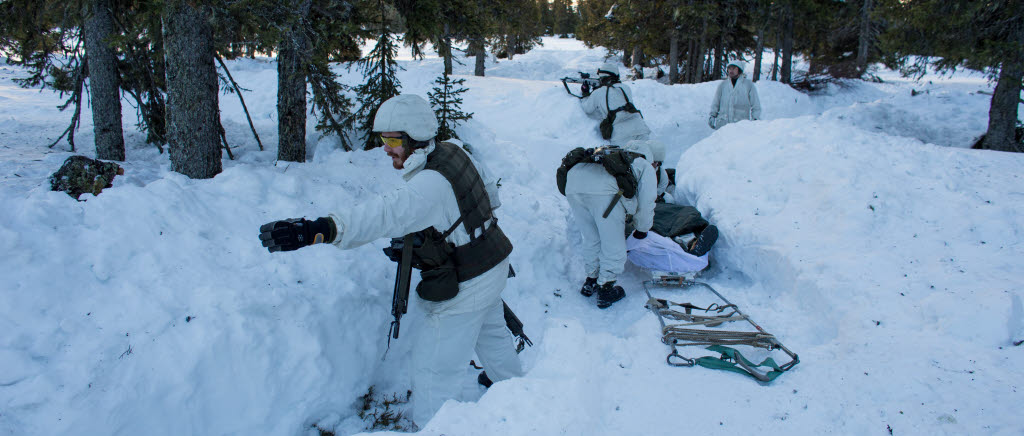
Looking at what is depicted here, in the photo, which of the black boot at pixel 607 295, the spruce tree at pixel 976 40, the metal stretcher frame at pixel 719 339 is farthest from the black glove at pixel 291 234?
the spruce tree at pixel 976 40

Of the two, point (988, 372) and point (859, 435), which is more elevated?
point (988, 372)

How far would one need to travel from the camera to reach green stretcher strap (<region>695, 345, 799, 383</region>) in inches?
135

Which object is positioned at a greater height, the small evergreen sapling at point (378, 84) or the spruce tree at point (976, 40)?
the spruce tree at point (976, 40)

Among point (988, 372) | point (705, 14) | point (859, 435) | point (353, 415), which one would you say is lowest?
point (353, 415)

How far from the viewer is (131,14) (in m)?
6.49

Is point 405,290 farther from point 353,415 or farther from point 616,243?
point 616,243

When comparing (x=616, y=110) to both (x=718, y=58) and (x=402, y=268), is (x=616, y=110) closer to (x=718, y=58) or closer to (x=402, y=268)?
(x=402, y=268)

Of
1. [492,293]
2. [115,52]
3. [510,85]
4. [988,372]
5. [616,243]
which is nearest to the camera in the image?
[988,372]

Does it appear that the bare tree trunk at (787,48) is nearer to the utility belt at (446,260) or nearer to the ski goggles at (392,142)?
the utility belt at (446,260)

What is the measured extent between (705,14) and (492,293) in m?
15.5

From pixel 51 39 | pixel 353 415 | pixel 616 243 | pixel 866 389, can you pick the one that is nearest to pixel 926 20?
pixel 616 243

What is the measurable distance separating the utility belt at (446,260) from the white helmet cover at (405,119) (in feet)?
1.98

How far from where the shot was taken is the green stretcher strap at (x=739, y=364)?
3.44 m

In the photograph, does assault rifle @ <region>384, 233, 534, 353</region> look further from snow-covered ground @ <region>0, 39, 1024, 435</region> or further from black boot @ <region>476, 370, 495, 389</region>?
black boot @ <region>476, 370, 495, 389</region>
